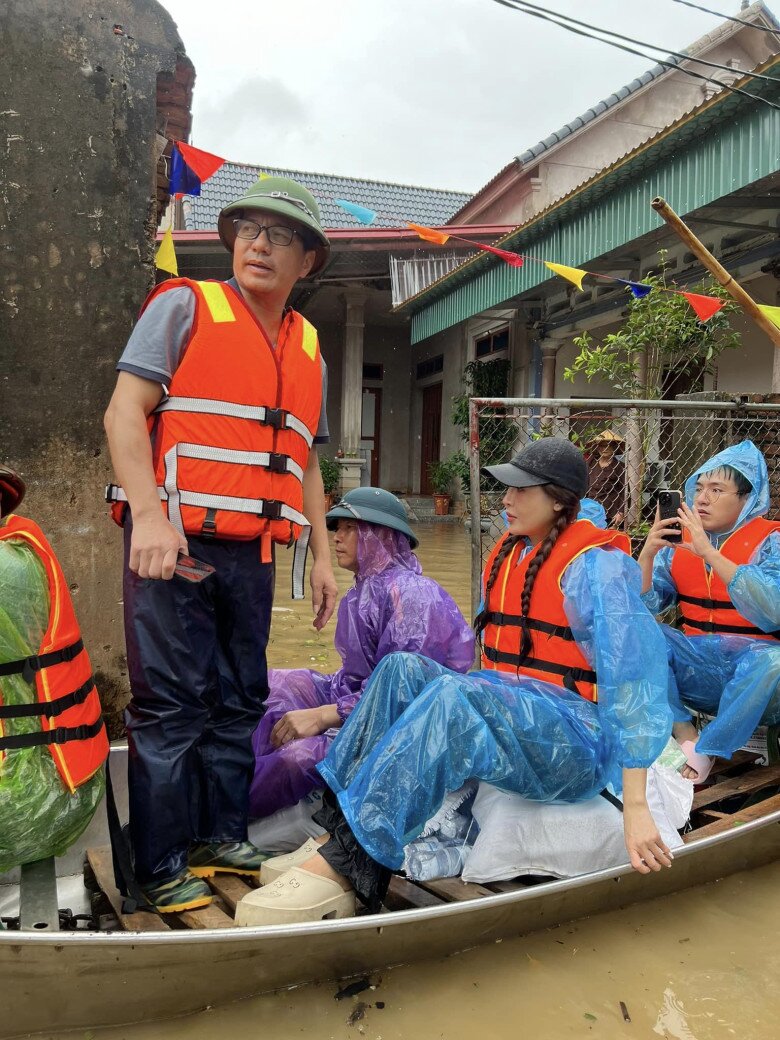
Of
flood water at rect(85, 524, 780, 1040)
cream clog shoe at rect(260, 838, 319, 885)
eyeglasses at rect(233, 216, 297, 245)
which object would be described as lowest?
flood water at rect(85, 524, 780, 1040)

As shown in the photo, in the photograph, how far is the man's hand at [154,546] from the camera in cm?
211

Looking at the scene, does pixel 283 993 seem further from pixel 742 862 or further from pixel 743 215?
pixel 743 215

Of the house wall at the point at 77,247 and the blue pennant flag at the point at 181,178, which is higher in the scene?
the blue pennant flag at the point at 181,178

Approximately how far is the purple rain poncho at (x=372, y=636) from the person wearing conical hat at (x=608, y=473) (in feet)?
11.8

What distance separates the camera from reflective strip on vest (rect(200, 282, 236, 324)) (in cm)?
234

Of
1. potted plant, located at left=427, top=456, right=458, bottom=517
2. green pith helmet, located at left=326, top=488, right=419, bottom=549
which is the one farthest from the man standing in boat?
potted plant, located at left=427, top=456, right=458, bottom=517

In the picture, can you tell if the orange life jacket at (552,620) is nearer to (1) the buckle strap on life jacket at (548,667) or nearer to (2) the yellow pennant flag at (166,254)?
(1) the buckle strap on life jacket at (548,667)

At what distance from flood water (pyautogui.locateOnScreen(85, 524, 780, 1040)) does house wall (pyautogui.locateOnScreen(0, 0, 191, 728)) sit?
2136mm

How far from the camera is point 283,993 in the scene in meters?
2.16

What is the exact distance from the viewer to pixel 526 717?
2369 mm

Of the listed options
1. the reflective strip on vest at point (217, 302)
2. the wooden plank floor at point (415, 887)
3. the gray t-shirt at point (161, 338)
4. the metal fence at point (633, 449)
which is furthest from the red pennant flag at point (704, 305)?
the gray t-shirt at point (161, 338)

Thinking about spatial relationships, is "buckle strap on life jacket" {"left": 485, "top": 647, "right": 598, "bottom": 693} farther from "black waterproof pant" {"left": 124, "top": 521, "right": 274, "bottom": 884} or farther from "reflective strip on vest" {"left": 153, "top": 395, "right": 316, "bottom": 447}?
"reflective strip on vest" {"left": 153, "top": 395, "right": 316, "bottom": 447}

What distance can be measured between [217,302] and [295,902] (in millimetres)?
1549

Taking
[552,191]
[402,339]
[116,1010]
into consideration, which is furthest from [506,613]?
[402,339]
